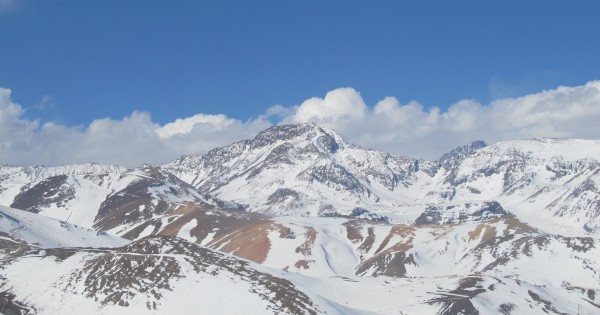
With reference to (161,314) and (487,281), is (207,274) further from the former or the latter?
(487,281)

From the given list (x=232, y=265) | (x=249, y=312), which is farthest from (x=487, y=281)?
(x=249, y=312)

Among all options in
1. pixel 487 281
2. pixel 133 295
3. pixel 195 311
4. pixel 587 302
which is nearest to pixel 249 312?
pixel 195 311

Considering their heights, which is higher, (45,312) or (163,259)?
(163,259)

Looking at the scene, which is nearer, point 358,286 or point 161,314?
point 161,314

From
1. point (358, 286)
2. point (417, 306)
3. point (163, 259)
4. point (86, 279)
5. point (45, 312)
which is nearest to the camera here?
point (45, 312)

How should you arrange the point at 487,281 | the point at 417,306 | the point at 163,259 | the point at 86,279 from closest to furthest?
the point at 86,279, the point at 163,259, the point at 417,306, the point at 487,281

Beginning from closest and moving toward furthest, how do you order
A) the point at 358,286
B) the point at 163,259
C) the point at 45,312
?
the point at 45,312
the point at 163,259
the point at 358,286

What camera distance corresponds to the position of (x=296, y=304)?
106812 mm

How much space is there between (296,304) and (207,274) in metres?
15.4

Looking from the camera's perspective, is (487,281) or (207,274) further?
(487,281)

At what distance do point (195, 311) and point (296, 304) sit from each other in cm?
1656

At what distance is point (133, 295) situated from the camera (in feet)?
331

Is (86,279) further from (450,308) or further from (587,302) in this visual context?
(587,302)

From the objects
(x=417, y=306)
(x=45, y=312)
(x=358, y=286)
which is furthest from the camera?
(x=358, y=286)
